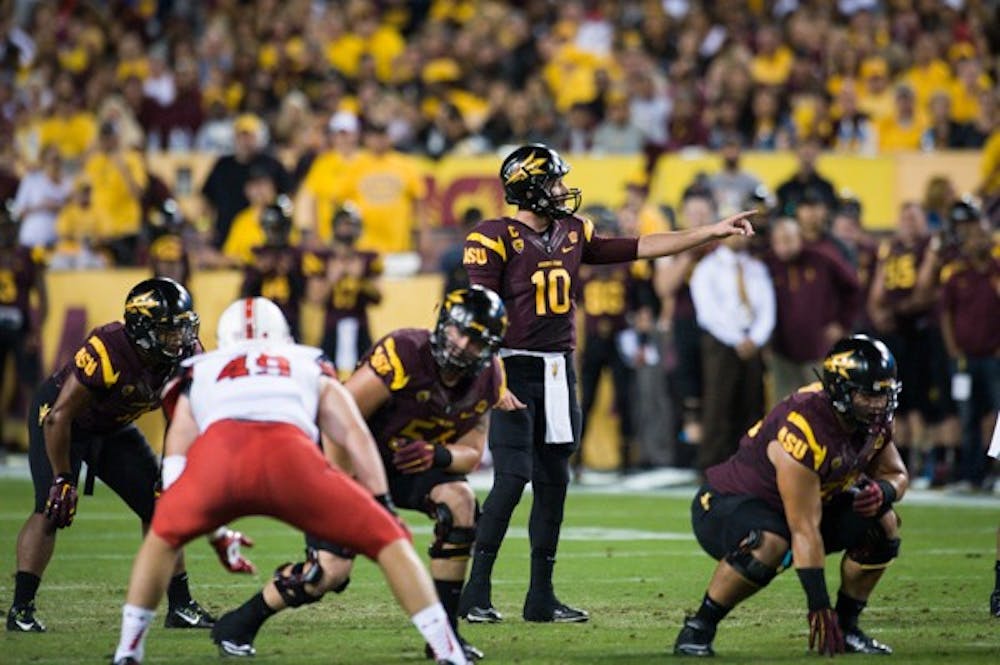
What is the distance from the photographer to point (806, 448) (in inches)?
Answer: 275

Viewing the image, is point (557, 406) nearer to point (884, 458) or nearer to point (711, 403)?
point (884, 458)

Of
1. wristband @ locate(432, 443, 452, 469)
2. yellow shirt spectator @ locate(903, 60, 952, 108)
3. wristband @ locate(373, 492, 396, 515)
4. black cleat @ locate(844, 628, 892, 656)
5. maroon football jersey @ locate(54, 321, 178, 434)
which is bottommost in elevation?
black cleat @ locate(844, 628, 892, 656)

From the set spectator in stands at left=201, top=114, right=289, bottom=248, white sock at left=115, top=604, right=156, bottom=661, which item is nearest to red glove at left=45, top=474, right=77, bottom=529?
white sock at left=115, top=604, right=156, bottom=661

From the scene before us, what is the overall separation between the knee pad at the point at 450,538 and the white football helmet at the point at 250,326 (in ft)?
3.03

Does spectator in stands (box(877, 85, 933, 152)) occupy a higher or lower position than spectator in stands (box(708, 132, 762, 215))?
higher

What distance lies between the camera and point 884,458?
747cm

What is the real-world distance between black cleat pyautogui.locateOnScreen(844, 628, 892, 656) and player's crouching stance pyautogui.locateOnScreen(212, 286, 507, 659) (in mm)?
1394

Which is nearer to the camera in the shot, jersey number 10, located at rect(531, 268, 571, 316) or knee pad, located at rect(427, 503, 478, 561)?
knee pad, located at rect(427, 503, 478, 561)

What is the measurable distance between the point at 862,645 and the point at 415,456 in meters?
1.78

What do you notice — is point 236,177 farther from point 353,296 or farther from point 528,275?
point 528,275

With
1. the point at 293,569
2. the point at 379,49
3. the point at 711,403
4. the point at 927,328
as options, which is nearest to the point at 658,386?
the point at 711,403

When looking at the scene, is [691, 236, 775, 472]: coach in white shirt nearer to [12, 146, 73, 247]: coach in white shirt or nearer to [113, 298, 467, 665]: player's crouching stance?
[12, 146, 73, 247]: coach in white shirt

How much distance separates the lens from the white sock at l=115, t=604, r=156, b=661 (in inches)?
247

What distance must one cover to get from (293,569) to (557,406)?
1749 mm
